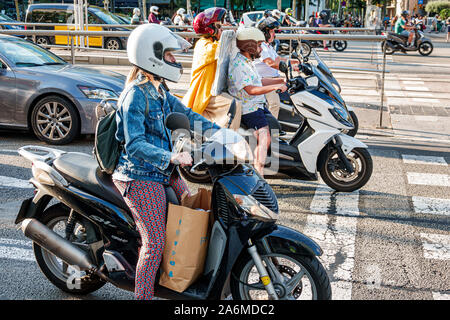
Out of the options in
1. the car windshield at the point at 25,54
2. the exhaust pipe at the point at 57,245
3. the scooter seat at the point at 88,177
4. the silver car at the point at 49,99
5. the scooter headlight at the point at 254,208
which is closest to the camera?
the scooter headlight at the point at 254,208

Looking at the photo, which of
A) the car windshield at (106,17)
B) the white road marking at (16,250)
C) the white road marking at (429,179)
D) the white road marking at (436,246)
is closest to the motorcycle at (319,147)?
the white road marking at (429,179)

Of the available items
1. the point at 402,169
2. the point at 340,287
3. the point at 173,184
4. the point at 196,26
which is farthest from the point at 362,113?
the point at 173,184

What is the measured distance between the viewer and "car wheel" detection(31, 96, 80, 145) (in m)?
8.18

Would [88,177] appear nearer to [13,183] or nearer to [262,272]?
[262,272]

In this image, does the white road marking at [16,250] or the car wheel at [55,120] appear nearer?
the white road marking at [16,250]

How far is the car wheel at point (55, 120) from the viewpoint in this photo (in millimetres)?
8180

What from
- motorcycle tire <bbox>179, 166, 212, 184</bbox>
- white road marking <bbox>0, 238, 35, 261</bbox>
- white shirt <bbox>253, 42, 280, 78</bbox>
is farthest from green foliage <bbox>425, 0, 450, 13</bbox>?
white road marking <bbox>0, 238, 35, 261</bbox>

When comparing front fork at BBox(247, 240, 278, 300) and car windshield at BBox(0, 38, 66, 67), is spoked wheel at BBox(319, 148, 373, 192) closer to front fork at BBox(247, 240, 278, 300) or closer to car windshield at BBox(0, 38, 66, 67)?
front fork at BBox(247, 240, 278, 300)

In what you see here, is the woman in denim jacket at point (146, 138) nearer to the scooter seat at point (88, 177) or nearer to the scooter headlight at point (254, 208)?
the scooter seat at point (88, 177)

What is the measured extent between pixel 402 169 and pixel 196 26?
3177 mm

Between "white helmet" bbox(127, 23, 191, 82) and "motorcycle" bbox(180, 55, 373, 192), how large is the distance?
2.91 m
